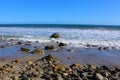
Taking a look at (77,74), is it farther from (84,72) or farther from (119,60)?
(119,60)

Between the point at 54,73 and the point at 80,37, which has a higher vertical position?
the point at 54,73

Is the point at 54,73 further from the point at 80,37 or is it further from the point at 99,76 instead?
the point at 80,37

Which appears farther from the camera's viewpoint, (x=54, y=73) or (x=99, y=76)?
(x=54, y=73)

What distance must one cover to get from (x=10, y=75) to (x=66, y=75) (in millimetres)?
2018

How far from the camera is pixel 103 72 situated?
917 cm

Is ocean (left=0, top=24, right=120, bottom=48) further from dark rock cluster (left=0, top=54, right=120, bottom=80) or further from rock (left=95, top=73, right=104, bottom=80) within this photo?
rock (left=95, top=73, right=104, bottom=80)

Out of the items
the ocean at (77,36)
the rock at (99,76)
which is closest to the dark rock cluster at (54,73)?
the rock at (99,76)

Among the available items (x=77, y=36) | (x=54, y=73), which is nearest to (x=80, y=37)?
(x=77, y=36)

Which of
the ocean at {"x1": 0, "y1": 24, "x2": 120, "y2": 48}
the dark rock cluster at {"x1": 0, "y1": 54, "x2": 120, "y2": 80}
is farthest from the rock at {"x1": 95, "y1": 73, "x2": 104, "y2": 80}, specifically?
the ocean at {"x1": 0, "y1": 24, "x2": 120, "y2": 48}

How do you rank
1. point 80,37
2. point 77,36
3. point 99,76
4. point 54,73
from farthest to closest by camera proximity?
1. point 77,36
2. point 80,37
3. point 54,73
4. point 99,76

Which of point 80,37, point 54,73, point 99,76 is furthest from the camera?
point 80,37

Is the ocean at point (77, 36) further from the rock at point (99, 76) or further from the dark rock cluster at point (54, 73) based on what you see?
the rock at point (99, 76)

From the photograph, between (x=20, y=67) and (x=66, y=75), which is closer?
(x=66, y=75)

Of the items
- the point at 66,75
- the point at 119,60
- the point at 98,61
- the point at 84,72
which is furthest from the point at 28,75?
the point at 119,60
